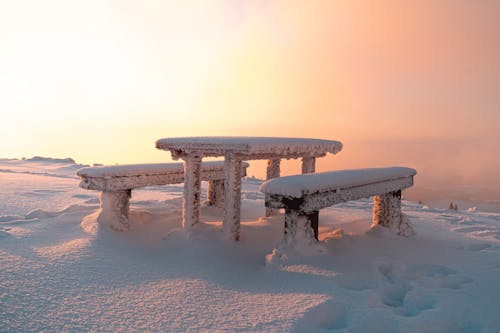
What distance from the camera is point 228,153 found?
17.6 ft

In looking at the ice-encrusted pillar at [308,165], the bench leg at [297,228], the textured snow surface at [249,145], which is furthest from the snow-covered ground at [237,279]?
the textured snow surface at [249,145]

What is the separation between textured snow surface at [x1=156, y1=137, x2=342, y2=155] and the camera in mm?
4996

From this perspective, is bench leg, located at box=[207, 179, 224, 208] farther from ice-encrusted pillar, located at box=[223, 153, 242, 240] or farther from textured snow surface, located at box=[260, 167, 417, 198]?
textured snow surface, located at box=[260, 167, 417, 198]

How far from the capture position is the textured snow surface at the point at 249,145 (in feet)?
16.4

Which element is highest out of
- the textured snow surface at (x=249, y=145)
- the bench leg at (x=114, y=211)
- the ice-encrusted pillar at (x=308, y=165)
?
the textured snow surface at (x=249, y=145)

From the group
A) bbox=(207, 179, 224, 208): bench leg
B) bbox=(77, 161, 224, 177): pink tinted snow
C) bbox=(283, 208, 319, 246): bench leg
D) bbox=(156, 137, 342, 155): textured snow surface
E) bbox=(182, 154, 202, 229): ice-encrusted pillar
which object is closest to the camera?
Result: bbox=(283, 208, 319, 246): bench leg

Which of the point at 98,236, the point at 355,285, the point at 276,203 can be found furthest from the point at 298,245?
the point at 98,236

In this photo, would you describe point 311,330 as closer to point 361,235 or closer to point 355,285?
point 355,285

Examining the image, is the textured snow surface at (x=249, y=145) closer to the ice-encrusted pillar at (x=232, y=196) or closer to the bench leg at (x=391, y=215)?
the ice-encrusted pillar at (x=232, y=196)

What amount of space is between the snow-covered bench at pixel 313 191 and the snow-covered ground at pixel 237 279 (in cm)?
38

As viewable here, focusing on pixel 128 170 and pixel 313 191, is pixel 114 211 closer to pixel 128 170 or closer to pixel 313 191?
pixel 128 170

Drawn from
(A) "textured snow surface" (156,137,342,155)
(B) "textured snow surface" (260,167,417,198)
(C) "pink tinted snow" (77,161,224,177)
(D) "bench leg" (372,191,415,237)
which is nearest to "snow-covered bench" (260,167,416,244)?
(B) "textured snow surface" (260,167,417,198)

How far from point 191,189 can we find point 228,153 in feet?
3.15

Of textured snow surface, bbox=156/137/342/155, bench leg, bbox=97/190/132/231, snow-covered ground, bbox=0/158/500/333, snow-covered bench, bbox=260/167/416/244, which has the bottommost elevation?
snow-covered ground, bbox=0/158/500/333
